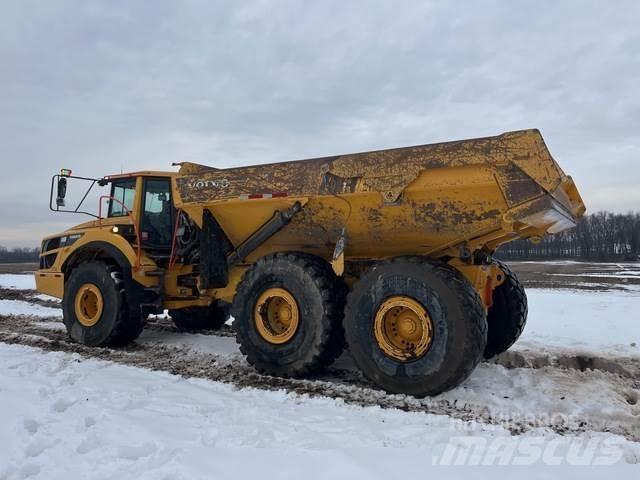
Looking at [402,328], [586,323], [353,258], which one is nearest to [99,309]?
[353,258]

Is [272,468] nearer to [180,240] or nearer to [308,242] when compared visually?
[308,242]

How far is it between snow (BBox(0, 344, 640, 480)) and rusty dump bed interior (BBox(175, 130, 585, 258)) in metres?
1.84

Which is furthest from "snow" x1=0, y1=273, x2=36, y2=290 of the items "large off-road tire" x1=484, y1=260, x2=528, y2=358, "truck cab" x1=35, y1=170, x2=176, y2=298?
"large off-road tire" x1=484, y1=260, x2=528, y2=358

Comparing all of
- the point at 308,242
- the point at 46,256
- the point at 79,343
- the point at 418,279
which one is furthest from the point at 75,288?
the point at 418,279

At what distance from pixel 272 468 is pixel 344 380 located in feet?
7.27

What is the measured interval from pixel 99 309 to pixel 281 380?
3.26 m

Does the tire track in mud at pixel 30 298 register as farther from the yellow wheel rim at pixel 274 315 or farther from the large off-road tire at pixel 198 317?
the yellow wheel rim at pixel 274 315

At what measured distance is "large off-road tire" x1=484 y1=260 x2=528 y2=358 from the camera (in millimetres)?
5914

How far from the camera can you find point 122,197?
301 inches

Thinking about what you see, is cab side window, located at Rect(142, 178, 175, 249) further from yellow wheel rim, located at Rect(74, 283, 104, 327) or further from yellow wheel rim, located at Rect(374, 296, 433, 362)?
yellow wheel rim, located at Rect(374, 296, 433, 362)

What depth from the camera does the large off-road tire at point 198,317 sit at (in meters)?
8.28

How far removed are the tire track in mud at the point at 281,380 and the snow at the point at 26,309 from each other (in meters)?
2.41

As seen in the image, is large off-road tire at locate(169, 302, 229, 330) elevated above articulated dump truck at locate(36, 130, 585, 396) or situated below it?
below

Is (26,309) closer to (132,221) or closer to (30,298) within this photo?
(30,298)
